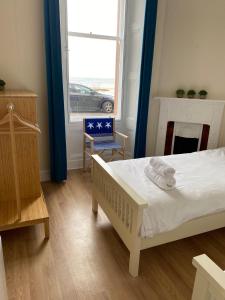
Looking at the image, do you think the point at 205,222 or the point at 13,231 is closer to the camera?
the point at 205,222

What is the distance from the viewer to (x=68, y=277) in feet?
5.75

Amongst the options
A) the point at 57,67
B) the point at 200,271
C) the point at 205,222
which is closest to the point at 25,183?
the point at 57,67

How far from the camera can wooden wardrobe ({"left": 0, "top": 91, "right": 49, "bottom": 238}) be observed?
2.04 meters

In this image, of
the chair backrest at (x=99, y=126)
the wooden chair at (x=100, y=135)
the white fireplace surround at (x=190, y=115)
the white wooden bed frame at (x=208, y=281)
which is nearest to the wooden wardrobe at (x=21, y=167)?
the wooden chair at (x=100, y=135)

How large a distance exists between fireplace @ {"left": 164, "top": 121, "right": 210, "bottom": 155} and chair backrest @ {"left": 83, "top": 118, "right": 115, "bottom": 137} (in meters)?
0.90

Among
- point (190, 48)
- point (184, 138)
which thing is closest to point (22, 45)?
point (190, 48)

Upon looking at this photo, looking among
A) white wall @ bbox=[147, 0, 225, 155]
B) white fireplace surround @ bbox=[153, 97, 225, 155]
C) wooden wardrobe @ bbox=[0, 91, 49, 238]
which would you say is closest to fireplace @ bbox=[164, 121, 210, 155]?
white fireplace surround @ bbox=[153, 97, 225, 155]

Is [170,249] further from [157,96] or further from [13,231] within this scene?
[157,96]

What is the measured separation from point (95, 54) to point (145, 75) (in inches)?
32.1

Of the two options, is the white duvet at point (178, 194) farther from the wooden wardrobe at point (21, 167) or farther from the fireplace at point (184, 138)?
the fireplace at point (184, 138)

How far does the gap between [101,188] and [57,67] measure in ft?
5.11

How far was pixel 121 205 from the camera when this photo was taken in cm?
190

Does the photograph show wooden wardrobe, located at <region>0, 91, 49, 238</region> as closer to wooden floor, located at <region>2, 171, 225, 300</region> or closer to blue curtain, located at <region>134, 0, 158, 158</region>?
wooden floor, located at <region>2, 171, 225, 300</region>

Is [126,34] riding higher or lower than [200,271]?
higher
